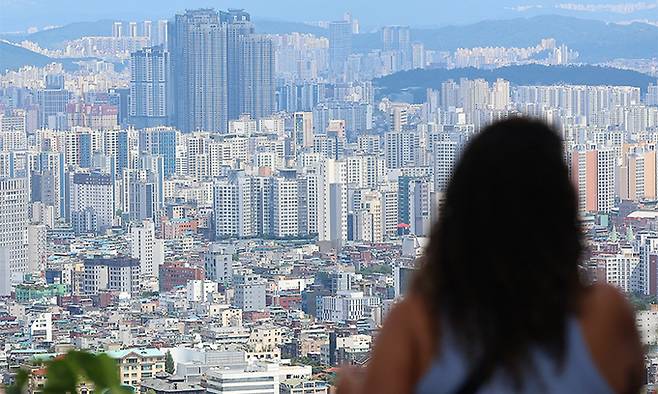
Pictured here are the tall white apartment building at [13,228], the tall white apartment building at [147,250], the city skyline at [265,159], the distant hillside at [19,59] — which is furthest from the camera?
the distant hillside at [19,59]

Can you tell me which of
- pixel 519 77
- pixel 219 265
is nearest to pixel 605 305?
pixel 219 265

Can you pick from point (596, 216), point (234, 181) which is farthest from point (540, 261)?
point (234, 181)

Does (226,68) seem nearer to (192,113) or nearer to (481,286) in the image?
(192,113)

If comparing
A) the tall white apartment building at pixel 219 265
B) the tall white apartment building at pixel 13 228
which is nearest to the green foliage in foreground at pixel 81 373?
the tall white apartment building at pixel 219 265

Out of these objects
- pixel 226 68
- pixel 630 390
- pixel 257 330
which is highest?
pixel 226 68

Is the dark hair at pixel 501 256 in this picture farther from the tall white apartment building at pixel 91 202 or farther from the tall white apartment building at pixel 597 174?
the tall white apartment building at pixel 91 202
